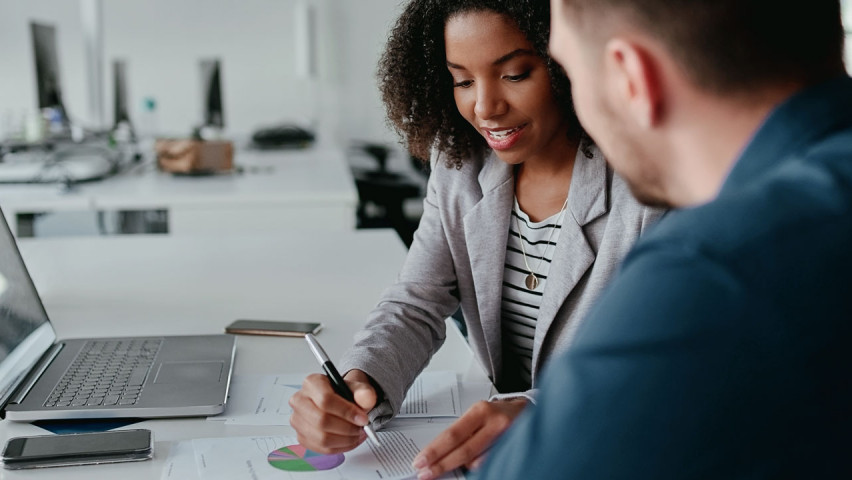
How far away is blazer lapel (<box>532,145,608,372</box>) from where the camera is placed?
1.34 metres

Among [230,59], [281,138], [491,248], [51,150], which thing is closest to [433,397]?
[491,248]

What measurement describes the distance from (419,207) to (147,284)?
3002 millimetres

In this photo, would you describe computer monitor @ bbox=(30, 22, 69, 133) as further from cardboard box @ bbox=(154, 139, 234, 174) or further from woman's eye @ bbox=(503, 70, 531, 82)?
woman's eye @ bbox=(503, 70, 531, 82)

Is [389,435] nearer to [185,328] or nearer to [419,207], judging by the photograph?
[185,328]

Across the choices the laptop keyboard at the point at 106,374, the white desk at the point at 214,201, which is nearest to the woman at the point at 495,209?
the laptop keyboard at the point at 106,374

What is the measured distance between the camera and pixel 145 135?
550 cm

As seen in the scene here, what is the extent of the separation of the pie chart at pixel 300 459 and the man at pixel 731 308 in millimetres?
454

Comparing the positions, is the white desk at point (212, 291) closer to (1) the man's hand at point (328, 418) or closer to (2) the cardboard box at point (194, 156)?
(1) the man's hand at point (328, 418)

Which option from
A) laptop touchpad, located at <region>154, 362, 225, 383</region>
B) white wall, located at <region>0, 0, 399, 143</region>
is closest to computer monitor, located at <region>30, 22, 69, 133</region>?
white wall, located at <region>0, 0, 399, 143</region>

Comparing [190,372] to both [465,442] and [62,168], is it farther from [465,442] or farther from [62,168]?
[62,168]

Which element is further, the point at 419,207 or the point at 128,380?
the point at 419,207

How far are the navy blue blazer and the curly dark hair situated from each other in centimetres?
94

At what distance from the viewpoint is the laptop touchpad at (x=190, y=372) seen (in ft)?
4.13

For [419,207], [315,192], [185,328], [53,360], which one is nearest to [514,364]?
[185,328]
